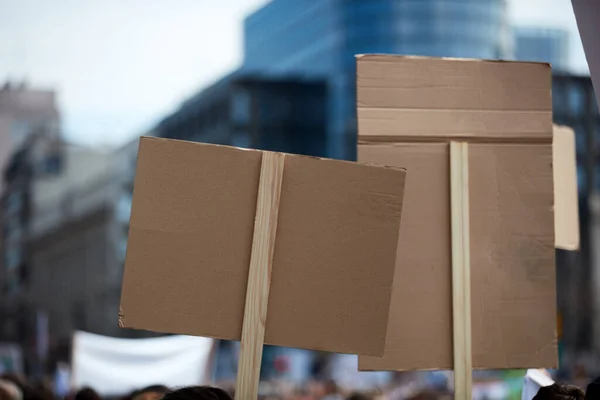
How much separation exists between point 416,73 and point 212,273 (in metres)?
0.97

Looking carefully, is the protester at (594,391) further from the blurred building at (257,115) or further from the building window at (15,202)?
the building window at (15,202)

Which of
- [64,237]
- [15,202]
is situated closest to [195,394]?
[15,202]

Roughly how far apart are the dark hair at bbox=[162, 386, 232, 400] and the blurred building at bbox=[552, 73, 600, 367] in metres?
88.7

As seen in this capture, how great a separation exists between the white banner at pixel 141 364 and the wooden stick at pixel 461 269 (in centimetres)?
777

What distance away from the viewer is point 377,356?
3.58 meters

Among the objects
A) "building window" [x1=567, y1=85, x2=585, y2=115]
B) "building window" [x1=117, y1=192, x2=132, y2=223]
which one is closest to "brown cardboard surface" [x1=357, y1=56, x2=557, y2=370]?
"building window" [x1=567, y1=85, x2=585, y2=115]

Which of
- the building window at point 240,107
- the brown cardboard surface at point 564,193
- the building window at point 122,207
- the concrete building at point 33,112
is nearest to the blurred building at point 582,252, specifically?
the building window at point 240,107

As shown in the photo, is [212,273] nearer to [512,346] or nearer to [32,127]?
[512,346]

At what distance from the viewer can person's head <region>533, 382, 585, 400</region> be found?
3906 mm

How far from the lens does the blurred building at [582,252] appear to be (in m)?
91.5

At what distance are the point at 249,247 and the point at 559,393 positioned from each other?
3.73 ft

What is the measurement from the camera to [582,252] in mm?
92312

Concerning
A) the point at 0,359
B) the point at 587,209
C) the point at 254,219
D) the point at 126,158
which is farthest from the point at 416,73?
the point at 126,158

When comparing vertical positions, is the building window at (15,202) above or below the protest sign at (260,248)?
above
